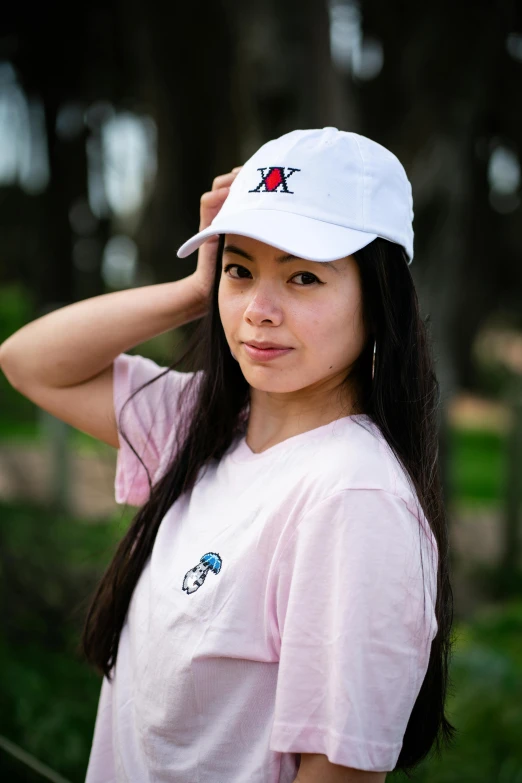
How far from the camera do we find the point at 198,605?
1.38 meters

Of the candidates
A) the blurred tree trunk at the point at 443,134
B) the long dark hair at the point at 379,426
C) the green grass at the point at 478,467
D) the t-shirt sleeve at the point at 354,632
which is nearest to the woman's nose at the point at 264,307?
the long dark hair at the point at 379,426

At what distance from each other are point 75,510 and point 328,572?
15.6 ft

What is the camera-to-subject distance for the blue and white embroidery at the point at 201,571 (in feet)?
4.58

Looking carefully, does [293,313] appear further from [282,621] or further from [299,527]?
[282,621]

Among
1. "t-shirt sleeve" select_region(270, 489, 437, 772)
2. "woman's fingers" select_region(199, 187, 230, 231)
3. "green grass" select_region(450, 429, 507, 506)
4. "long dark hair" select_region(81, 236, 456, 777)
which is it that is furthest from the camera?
"green grass" select_region(450, 429, 507, 506)

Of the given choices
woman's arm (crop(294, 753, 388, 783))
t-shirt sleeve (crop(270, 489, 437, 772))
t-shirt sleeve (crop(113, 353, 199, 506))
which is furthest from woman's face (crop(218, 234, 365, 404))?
woman's arm (crop(294, 753, 388, 783))

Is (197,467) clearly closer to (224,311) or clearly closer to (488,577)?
(224,311)

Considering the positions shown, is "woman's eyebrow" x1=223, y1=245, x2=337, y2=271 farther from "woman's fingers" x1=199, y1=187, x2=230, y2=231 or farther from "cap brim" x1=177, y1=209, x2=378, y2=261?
"woman's fingers" x1=199, y1=187, x2=230, y2=231

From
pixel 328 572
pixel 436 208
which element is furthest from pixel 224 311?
pixel 436 208

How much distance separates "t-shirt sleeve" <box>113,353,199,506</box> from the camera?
180 cm

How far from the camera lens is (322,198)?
4.65ft

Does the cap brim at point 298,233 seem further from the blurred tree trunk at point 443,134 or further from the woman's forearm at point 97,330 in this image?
the blurred tree trunk at point 443,134

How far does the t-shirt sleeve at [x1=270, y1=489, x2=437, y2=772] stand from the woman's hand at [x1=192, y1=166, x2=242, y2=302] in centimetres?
63

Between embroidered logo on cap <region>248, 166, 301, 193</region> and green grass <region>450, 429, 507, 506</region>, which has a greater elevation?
embroidered logo on cap <region>248, 166, 301, 193</region>
